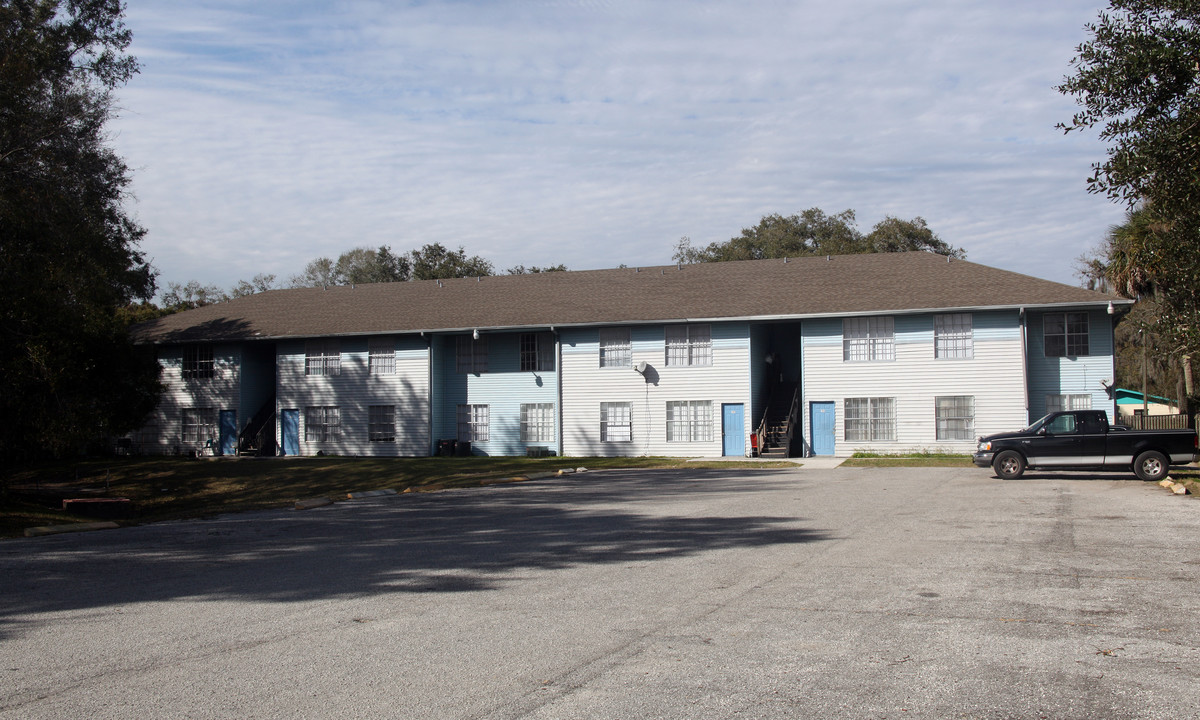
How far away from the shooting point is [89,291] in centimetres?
2103

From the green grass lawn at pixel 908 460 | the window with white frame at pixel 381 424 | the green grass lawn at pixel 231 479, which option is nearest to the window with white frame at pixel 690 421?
the green grass lawn at pixel 231 479

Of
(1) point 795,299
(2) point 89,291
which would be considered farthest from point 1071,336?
(2) point 89,291

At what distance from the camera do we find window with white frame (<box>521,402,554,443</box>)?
1389 inches

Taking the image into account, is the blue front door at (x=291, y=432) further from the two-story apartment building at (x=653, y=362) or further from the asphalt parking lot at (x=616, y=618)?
the asphalt parking lot at (x=616, y=618)

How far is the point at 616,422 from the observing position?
34219 millimetres

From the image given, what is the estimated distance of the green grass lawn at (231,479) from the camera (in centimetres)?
1984

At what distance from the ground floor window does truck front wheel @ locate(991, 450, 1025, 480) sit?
2546 cm

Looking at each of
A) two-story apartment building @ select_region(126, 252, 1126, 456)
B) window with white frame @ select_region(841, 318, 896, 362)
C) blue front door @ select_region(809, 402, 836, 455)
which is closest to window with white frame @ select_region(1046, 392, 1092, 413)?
two-story apartment building @ select_region(126, 252, 1126, 456)

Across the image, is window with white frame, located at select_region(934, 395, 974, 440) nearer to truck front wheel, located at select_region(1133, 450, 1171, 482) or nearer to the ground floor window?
truck front wheel, located at select_region(1133, 450, 1171, 482)

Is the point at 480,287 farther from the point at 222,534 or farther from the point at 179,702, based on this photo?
the point at 179,702

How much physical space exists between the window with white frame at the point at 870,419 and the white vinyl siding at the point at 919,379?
0.14 m

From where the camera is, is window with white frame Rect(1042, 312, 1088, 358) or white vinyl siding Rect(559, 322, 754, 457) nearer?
window with white frame Rect(1042, 312, 1088, 358)

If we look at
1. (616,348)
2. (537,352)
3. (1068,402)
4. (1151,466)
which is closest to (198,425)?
(537,352)

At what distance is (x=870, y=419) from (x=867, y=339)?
281 cm
